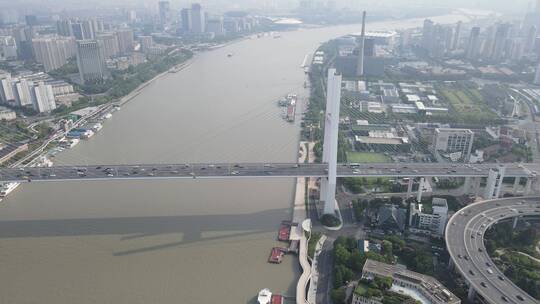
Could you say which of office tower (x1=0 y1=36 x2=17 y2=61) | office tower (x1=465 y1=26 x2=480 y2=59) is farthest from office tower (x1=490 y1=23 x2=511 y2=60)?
office tower (x1=0 y1=36 x2=17 y2=61)

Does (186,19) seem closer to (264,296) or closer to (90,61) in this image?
(90,61)

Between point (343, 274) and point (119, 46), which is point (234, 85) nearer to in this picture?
point (119, 46)

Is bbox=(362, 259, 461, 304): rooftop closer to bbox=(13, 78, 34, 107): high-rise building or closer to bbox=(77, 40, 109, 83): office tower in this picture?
bbox=(13, 78, 34, 107): high-rise building

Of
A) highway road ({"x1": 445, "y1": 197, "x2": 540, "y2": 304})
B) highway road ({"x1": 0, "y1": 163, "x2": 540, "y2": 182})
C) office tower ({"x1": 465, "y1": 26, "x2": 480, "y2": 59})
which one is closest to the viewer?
highway road ({"x1": 445, "y1": 197, "x2": 540, "y2": 304})

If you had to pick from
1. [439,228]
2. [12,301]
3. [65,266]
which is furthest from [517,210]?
[12,301]

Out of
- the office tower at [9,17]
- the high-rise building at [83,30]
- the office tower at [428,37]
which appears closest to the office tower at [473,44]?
the office tower at [428,37]

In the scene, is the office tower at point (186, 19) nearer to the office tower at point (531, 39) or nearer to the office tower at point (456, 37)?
the office tower at point (456, 37)

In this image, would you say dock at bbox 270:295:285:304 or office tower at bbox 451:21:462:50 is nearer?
dock at bbox 270:295:285:304
